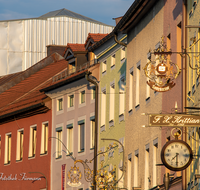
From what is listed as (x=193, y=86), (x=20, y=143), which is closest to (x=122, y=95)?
(x=193, y=86)

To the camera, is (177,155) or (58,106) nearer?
(177,155)

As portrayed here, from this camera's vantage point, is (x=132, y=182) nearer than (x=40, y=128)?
Yes

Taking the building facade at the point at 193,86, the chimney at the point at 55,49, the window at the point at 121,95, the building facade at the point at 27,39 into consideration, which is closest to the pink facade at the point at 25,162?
the window at the point at 121,95

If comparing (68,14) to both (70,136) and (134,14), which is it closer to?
(70,136)

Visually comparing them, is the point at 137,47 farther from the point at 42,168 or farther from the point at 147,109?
the point at 42,168

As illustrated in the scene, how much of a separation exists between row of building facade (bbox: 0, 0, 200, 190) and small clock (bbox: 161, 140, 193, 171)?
1.72ft

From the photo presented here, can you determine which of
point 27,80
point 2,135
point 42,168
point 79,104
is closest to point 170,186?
point 79,104

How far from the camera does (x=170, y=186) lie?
70.9ft

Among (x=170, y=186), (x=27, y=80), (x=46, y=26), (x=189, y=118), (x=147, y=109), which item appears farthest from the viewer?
(x=46, y=26)

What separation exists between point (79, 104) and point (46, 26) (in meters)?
25.5

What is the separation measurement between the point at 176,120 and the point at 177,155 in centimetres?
159

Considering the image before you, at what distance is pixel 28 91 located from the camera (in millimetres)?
46250

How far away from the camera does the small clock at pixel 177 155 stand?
15680mm

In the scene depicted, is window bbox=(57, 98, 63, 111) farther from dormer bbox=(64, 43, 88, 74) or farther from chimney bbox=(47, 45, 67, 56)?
chimney bbox=(47, 45, 67, 56)
